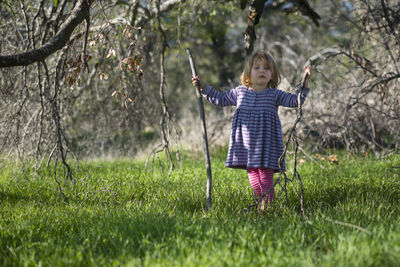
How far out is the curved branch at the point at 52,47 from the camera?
2.67 m

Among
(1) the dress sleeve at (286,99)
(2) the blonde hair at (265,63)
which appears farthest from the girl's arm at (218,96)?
(1) the dress sleeve at (286,99)

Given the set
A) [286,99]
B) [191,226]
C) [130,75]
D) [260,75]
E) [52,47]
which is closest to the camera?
[191,226]

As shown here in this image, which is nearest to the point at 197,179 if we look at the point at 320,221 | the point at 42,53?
the point at 320,221

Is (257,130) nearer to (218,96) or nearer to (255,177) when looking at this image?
(255,177)

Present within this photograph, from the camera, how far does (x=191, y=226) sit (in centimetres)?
264

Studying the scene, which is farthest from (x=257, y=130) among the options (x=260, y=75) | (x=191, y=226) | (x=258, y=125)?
(x=191, y=226)

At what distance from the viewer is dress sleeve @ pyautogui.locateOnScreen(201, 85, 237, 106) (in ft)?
12.8

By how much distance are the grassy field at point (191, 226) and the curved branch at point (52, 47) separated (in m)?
1.25

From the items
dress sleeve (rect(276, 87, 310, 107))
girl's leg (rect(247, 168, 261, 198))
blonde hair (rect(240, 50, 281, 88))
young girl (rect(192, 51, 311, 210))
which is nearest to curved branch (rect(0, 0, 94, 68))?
young girl (rect(192, 51, 311, 210))

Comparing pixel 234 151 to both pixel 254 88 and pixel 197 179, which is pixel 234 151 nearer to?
pixel 254 88

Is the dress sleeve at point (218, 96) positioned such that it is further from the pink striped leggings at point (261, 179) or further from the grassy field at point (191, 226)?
the grassy field at point (191, 226)

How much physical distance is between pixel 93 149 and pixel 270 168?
6326 millimetres

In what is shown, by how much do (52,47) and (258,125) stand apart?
6.56 feet

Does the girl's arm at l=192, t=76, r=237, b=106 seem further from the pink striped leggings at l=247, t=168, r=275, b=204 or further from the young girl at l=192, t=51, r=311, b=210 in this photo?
the pink striped leggings at l=247, t=168, r=275, b=204
